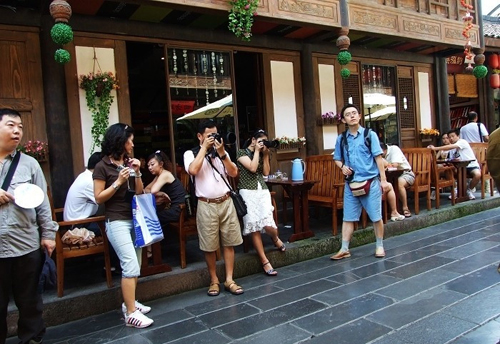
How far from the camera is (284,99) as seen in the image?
7.36 m

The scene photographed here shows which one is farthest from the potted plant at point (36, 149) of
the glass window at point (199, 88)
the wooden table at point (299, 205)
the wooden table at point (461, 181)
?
the wooden table at point (461, 181)

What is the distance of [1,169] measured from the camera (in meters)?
2.92

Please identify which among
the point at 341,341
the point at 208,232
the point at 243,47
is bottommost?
the point at 341,341

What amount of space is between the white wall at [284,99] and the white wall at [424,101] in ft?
12.8

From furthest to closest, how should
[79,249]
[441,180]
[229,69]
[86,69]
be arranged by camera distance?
[441,180] < [229,69] < [86,69] < [79,249]

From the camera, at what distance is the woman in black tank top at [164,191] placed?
464cm

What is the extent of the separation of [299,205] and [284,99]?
8.13 feet

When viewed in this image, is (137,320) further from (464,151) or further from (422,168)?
(464,151)

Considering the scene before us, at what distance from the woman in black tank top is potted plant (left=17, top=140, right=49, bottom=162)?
1.40 meters

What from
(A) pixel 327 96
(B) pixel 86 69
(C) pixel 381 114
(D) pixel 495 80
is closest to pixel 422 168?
(C) pixel 381 114

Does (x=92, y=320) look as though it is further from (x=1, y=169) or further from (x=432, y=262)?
(x=432, y=262)

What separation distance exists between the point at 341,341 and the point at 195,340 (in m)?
1.19

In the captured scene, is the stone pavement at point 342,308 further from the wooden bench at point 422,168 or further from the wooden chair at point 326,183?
the wooden bench at point 422,168

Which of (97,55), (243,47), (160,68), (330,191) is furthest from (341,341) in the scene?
(160,68)
